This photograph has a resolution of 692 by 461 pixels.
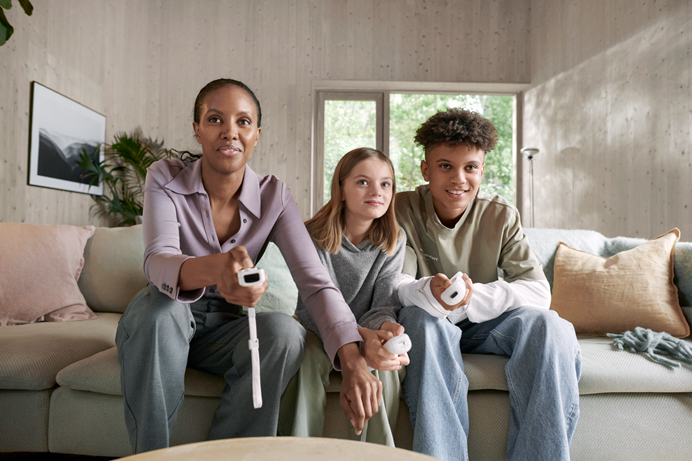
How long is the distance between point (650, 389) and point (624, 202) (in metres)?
2.29

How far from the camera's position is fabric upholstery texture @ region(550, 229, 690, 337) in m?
1.54

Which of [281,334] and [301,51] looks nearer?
[281,334]

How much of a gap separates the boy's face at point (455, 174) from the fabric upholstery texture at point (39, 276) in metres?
1.35

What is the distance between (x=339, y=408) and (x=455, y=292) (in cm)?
41

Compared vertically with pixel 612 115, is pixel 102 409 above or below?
below

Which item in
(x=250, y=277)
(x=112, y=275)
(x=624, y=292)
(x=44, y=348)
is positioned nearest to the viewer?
(x=250, y=277)

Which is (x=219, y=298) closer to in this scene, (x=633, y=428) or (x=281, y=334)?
(x=281, y=334)

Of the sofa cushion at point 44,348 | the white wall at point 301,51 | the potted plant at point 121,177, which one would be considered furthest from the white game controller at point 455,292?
the white wall at point 301,51

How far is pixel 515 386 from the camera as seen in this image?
115 centimetres

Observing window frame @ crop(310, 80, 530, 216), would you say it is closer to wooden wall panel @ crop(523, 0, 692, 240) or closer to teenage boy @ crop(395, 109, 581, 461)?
wooden wall panel @ crop(523, 0, 692, 240)

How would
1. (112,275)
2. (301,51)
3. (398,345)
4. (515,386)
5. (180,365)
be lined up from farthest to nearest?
(301,51), (112,275), (515,386), (180,365), (398,345)

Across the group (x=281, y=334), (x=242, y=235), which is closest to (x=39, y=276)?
(x=242, y=235)

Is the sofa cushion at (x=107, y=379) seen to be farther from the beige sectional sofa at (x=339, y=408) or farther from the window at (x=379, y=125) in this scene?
the window at (x=379, y=125)

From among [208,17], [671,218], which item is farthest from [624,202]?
[208,17]
